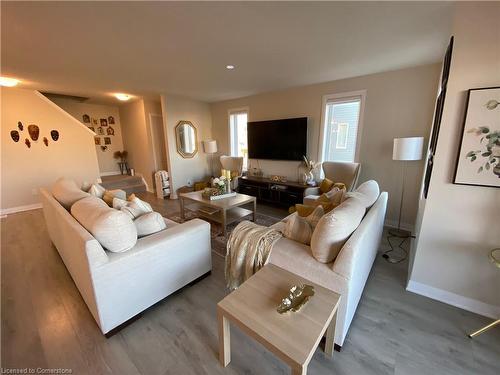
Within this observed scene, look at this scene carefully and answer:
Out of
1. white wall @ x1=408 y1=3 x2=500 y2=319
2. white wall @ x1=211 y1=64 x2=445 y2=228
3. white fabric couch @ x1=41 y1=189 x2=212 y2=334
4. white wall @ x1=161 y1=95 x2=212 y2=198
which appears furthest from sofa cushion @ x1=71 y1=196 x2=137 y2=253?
white wall @ x1=161 y1=95 x2=212 y2=198

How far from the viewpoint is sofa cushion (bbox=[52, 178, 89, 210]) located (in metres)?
2.08

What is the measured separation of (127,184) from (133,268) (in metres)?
4.84

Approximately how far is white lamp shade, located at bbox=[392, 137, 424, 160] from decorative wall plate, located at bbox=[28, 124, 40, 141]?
645 cm

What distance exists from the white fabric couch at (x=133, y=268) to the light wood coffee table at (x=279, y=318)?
732 mm

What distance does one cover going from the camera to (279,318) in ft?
3.47

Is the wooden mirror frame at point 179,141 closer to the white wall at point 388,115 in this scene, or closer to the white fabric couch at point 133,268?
the white wall at point 388,115

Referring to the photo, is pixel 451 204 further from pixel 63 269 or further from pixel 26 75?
pixel 26 75

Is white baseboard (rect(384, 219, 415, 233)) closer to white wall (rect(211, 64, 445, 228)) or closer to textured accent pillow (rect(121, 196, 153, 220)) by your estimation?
white wall (rect(211, 64, 445, 228))

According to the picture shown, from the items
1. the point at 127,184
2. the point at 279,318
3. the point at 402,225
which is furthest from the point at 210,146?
the point at 279,318

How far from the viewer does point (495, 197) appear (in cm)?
150

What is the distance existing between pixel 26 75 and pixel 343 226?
4789 millimetres

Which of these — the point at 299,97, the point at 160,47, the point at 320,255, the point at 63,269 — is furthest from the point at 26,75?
the point at 320,255

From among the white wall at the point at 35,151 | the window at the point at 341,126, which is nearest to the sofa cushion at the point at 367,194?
the window at the point at 341,126

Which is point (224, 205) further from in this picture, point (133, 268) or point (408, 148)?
point (408, 148)
